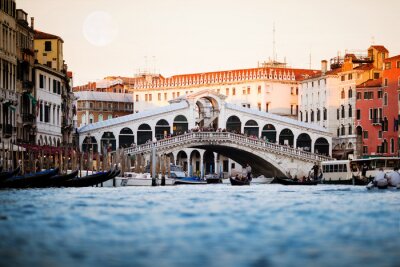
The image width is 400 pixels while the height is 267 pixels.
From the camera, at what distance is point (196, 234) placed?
21734 mm

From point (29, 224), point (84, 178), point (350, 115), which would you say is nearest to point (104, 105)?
point (350, 115)

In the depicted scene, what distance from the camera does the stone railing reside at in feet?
229

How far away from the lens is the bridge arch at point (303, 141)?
79.8 meters

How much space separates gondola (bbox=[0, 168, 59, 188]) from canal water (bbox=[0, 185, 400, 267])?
8507mm

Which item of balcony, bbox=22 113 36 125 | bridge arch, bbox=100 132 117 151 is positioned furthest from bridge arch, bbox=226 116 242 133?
balcony, bbox=22 113 36 125

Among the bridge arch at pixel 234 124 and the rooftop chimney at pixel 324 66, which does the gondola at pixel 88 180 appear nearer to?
the bridge arch at pixel 234 124

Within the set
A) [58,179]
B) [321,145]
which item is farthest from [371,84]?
[58,179]

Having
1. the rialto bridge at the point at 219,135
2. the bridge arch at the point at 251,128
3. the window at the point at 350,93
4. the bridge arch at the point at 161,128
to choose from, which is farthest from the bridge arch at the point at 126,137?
the window at the point at 350,93

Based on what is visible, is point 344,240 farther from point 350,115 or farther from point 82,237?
point 350,115

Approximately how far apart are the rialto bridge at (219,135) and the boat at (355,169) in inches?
248

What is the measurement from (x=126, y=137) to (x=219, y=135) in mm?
8209

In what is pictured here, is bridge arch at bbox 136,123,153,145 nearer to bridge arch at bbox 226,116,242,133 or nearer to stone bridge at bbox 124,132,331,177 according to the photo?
stone bridge at bbox 124,132,331,177

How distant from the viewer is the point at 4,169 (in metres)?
43.0

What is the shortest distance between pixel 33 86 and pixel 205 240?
36888 mm
